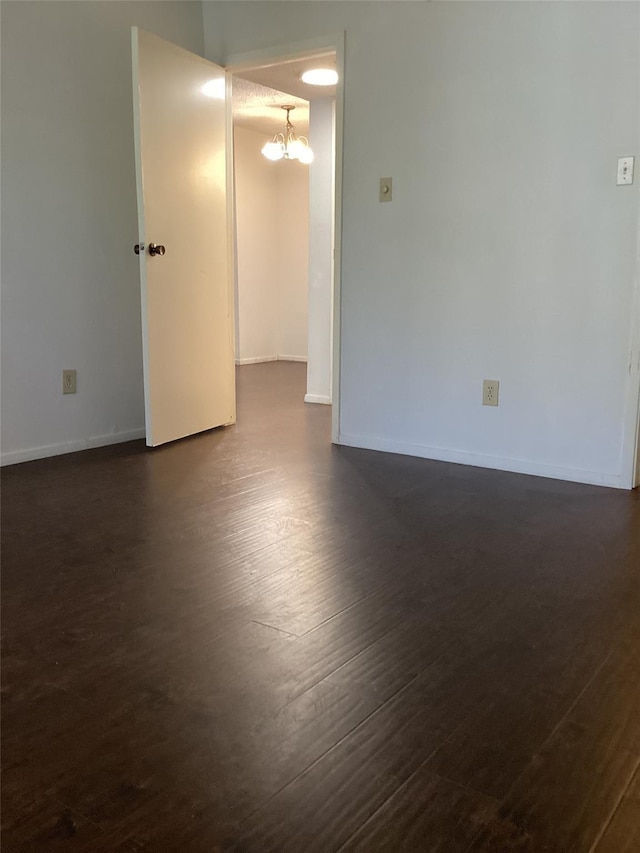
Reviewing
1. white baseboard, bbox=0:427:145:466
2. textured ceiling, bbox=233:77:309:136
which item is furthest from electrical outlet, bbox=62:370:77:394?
textured ceiling, bbox=233:77:309:136

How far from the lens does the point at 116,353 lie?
360 centimetres

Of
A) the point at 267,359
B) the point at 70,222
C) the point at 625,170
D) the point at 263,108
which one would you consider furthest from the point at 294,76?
the point at 267,359

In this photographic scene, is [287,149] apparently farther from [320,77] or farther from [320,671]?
[320,671]

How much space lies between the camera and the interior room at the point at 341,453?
1165 mm

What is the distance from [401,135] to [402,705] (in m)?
2.66

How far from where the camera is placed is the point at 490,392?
316cm

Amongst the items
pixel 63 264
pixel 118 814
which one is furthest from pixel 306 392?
pixel 118 814

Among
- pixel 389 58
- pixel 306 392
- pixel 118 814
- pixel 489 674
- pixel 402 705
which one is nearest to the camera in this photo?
pixel 118 814

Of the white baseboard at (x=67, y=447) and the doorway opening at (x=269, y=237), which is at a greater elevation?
the doorway opening at (x=269, y=237)

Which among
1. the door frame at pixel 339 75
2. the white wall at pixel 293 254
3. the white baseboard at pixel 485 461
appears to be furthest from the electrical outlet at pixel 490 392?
the white wall at pixel 293 254

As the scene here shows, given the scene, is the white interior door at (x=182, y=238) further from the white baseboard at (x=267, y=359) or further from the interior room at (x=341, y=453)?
the white baseboard at (x=267, y=359)

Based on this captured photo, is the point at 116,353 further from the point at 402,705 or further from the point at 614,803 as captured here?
the point at 614,803

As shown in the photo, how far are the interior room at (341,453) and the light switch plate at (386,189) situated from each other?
0.03 metres

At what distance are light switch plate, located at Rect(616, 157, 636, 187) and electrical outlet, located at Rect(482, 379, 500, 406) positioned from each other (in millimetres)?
927
